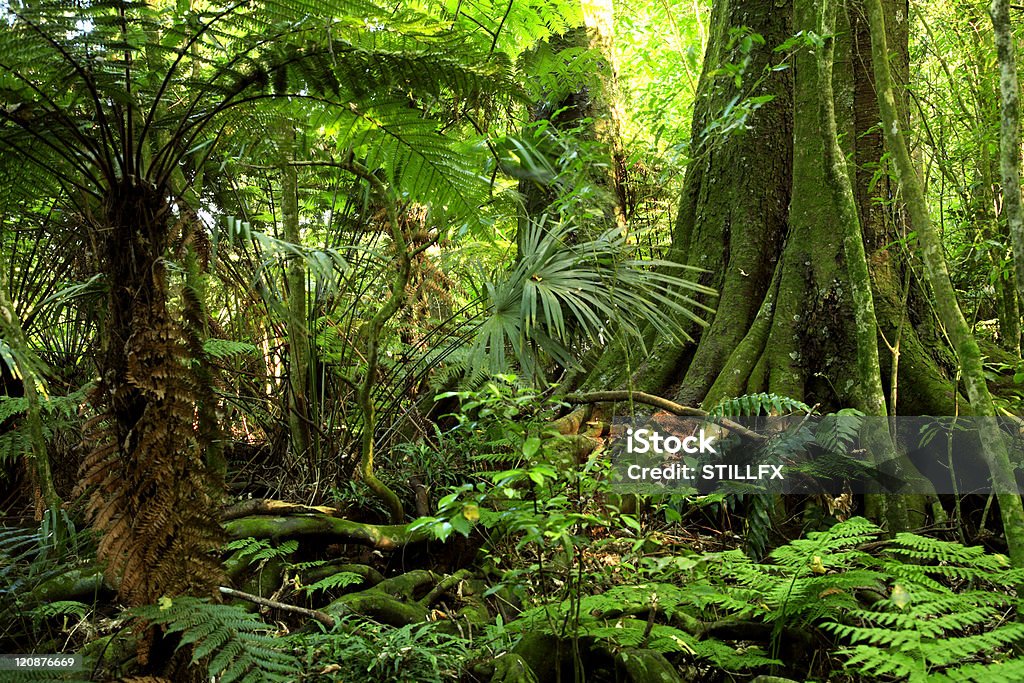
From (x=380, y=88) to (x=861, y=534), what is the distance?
196cm

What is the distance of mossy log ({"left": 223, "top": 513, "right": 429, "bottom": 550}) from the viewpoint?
2.98 metres

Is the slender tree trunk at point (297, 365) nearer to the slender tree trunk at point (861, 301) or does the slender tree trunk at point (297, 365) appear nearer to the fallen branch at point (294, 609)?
the fallen branch at point (294, 609)

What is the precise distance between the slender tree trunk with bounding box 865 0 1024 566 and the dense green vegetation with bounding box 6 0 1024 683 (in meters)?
0.02

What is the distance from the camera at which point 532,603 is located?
2.48 m

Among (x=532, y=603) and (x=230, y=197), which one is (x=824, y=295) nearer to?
(x=532, y=603)

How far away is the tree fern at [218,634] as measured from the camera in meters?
1.65

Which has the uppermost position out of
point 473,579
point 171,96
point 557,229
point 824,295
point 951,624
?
point 171,96

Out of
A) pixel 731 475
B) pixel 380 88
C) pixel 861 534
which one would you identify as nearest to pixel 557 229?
→ pixel 731 475

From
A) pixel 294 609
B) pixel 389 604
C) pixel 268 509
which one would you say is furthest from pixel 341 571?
pixel 294 609

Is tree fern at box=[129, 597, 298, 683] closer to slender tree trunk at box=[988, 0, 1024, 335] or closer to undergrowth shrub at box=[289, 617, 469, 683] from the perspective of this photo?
undergrowth shrub at box=[289, 617, 469, 683]

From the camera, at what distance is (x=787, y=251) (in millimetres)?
3828

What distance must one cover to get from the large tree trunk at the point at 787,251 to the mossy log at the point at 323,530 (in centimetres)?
151

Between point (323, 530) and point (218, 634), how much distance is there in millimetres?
1418

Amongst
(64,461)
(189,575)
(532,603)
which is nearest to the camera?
(189,575)
